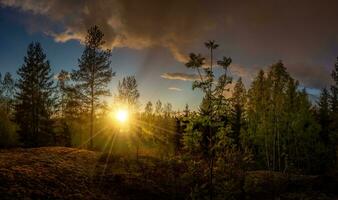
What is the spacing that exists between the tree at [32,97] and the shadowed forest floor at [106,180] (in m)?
19.1

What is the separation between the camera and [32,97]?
42.1 meters

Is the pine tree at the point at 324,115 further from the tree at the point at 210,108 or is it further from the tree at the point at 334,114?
the tree at the point at 210,108

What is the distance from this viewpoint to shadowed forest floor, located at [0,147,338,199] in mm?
15867

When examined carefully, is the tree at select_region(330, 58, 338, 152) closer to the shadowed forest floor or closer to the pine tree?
the pine tree

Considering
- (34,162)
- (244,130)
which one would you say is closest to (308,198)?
(34,162)

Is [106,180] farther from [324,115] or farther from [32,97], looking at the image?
[324,115]

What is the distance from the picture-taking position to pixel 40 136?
142 feet

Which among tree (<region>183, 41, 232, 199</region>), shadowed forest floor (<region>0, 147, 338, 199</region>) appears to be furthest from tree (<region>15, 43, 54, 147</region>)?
tree (<region>183, 41, 232, 199</region>)

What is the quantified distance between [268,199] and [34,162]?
15654 millimetres

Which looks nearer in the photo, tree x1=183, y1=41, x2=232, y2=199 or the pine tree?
tree x1=183, y1=41, x2=232, y2=199

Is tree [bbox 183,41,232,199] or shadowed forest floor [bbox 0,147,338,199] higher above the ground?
tree [bbox 183,41,232,199]

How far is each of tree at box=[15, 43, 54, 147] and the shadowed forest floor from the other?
19075mm

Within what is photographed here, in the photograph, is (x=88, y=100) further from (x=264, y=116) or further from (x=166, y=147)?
(x=264, y=116)

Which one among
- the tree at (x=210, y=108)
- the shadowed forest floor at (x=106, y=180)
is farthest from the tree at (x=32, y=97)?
the tree at (x=210, y=108)
